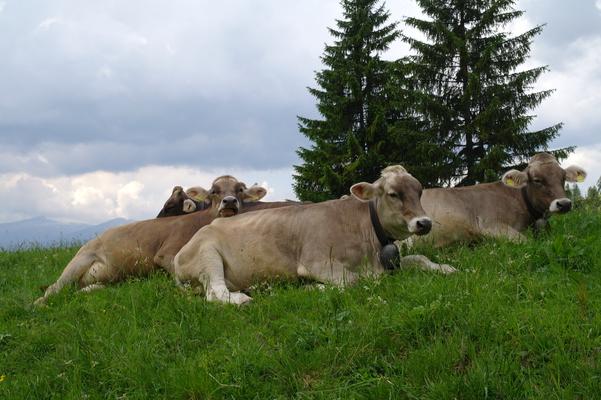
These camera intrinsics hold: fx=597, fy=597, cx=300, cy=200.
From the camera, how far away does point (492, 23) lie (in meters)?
34.9

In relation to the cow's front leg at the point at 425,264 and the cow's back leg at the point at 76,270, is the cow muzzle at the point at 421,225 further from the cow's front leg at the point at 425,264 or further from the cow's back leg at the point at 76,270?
the cow's back leg at the point at 76,270

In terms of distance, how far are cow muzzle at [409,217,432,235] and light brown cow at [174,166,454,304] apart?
0.21ft

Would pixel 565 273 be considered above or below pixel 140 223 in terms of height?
below

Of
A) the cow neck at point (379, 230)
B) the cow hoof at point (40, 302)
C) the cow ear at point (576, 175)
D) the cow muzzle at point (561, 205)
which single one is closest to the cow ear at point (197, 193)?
the cow hoof at point (40, 302)

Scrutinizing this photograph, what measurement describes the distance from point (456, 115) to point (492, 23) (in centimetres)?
630

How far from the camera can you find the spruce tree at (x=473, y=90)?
1251 inches

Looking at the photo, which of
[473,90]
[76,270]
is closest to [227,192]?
[76,270]

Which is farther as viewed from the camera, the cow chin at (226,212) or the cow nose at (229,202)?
the cow nose at (229,202)

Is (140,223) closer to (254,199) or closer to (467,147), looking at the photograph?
(254,199)

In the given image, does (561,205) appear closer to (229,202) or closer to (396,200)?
(396,200)

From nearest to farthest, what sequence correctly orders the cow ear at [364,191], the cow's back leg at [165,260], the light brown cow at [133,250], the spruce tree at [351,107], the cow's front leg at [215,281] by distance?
1. the cow's front leg at [215,281]
2. the cow ear at [364,191]
3. the cow's back leg at [165,260]
4. the light brown cow at [133,250]
5. the spruce tree at [351,107]

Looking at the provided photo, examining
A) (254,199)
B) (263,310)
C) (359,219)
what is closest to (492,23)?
(254,199)

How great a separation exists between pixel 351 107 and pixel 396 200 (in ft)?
108

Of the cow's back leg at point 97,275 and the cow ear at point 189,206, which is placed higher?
the cow ear at point 189,206
